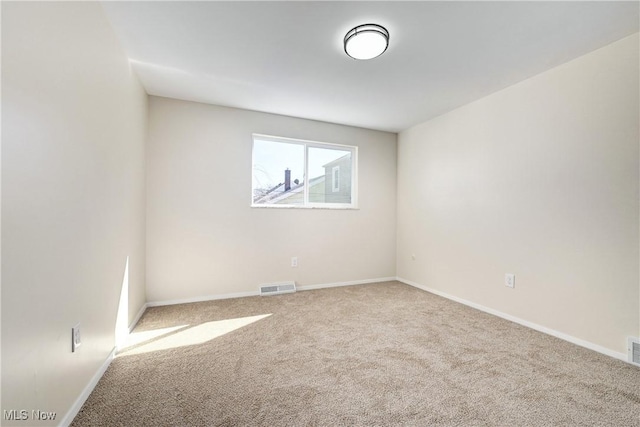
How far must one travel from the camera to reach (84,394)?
4.81 feet

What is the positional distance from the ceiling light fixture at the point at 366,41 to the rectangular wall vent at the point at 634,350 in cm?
269

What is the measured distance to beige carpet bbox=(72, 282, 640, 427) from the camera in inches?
54.3

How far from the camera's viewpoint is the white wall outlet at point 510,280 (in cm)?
267

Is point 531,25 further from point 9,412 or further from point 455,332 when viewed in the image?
point 9,412

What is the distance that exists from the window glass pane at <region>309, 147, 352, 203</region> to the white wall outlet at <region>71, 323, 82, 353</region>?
109 inches

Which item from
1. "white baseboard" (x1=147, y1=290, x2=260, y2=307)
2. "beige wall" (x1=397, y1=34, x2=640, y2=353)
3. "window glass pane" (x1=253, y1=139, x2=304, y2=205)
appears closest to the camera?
"beige wall" (x1=397, y1=34, x2=640, y2=353)

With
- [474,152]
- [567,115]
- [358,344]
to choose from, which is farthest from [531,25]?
[358,344]

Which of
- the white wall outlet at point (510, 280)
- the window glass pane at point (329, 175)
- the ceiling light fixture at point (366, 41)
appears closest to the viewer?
the ceiling light fixture at point (366, 41)

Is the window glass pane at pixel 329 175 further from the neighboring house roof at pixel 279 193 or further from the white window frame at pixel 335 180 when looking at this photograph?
the neighboring house roof at pixel 279 193

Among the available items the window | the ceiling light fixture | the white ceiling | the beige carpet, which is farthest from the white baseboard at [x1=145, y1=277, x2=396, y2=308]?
the ceiling light fixture

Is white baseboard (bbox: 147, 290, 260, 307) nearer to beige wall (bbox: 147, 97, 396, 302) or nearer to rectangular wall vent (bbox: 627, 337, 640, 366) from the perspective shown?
beige wall (bbox: 147, 97, 396, 302)

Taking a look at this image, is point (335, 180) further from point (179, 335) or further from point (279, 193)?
point (179, 335)

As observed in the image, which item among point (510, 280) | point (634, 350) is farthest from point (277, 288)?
point (634, 350)

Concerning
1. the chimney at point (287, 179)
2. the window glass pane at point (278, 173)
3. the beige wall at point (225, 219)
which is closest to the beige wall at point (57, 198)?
the beige wall at point (225, 219)
